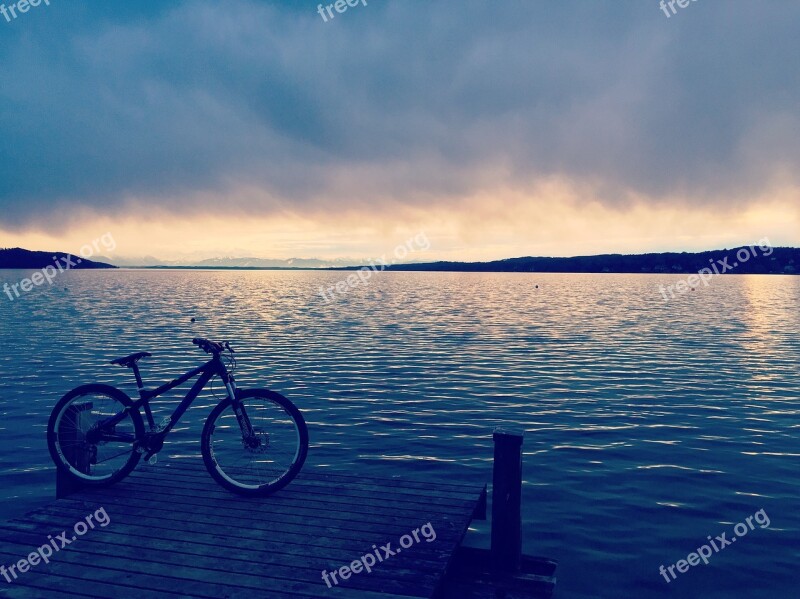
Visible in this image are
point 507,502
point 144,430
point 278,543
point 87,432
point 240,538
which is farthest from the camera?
point 87,432

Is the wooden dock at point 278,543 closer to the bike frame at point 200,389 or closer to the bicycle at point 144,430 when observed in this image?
the bicycle at point 144,430

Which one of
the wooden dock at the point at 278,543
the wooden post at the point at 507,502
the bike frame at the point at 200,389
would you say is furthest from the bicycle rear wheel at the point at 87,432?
the wooden post at the point at 507,502

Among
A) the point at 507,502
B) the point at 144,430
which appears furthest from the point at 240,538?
the point at 507,502

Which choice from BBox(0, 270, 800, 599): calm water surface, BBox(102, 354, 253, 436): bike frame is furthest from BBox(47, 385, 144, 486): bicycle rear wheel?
BBox(0, 270, 800, 599): calm water surface

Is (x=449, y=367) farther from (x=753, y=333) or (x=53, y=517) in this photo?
(x=753, y=333)

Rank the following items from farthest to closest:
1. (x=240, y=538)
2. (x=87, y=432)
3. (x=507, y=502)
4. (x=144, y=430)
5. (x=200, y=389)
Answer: (x=87, y=432)
(x=144, y=430)
(x=200, y=389)
(x=507, y=502)
(x=240, y=538)

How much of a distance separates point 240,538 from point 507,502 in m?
3.13

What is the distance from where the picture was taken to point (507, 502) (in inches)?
279

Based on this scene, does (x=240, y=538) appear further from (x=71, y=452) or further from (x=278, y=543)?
(x=71, y=452)

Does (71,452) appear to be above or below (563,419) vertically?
above

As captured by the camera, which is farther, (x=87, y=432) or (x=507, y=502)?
(x=87, y=432)

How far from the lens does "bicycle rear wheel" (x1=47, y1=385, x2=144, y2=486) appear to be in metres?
8.23

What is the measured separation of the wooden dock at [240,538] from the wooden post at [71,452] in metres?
0.57

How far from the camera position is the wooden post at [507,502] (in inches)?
277
